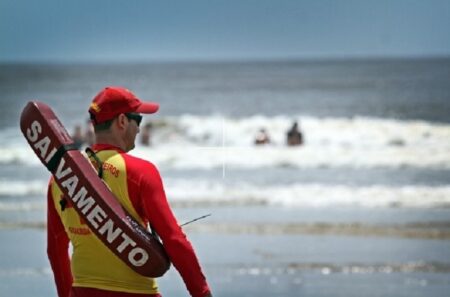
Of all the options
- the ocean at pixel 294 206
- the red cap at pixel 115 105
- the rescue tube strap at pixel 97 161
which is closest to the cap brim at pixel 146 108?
the red cap at pixel 115 105

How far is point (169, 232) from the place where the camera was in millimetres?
3467

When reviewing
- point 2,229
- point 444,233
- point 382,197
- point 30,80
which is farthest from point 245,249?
point 30,80

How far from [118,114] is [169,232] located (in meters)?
0.46

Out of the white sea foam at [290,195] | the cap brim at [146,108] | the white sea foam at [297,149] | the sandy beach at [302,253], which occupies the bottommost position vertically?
the white sea foam at [297,149]

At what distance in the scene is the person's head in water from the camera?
12.0 feet

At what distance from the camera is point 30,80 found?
9738 centimetres

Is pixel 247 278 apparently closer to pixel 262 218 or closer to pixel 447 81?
pixel 262 218

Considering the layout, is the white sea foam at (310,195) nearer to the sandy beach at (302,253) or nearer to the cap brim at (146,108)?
the sandy beach at (302,253)

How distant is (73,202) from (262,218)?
11.2m

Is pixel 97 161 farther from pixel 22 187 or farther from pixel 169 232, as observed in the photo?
pixel 22 187

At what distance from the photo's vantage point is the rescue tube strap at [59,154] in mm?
3549

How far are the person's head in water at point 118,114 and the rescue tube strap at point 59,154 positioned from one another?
147 millimetres

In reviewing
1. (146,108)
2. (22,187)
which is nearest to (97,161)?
(146,108)

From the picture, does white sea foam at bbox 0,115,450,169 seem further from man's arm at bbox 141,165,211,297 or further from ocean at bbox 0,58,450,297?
man's arm at bbox 141,165,211,297
